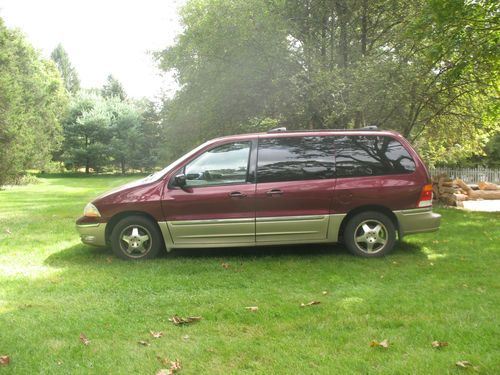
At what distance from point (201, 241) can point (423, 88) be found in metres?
9.22

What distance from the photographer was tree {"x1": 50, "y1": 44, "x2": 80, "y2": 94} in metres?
88.1

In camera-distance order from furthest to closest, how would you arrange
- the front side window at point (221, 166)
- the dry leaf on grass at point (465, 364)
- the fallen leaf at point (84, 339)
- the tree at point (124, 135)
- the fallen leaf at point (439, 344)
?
the tree at point (124, 135), the front side window at point (221, 166), the fallen leaf at point (84, 339), the fallen leaf at point (439, 344), the dry leaf on grass at point (465, 364)

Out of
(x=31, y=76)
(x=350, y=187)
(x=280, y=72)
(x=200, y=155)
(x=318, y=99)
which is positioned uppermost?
(x=31, y=76)

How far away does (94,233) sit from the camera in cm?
695

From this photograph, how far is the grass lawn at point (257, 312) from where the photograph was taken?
3562mm

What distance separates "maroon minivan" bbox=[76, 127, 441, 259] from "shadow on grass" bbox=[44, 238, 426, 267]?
0.32 meters

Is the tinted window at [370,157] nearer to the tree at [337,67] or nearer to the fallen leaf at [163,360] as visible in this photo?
the fallen leaf at [163,360]

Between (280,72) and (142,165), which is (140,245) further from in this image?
(142,165)

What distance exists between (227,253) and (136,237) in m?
1.40

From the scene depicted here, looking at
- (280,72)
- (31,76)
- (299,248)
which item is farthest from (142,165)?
(299,248)

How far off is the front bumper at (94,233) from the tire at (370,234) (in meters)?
3.57

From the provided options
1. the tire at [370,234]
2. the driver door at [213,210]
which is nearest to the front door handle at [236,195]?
the driver door at [213,210]

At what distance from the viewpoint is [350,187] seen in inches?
270

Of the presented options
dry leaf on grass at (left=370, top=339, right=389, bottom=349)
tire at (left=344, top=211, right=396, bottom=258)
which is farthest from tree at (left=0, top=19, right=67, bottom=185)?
dry leaf on grass at (left=370, top=339, right=389, bottom=349)
